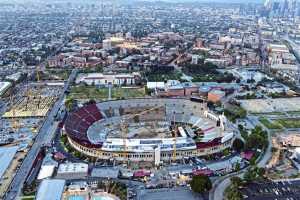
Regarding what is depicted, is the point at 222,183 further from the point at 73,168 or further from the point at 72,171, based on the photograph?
the point at 73,168

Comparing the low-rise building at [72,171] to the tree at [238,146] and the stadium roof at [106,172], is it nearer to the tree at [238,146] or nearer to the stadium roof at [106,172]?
the stadium roof at [106,172]

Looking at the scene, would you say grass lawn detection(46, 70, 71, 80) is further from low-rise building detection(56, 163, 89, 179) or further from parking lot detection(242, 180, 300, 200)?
parking lot detection(242, 180, 300, 200)

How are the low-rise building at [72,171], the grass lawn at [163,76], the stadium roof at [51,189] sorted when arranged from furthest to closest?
1. the grass lawn at [163,76]
2. the low-rise building at [72,171]
3. the stadium roof at [51,189]

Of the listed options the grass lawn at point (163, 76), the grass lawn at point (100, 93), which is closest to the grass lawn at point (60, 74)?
the grass lawn at point (100, 93)

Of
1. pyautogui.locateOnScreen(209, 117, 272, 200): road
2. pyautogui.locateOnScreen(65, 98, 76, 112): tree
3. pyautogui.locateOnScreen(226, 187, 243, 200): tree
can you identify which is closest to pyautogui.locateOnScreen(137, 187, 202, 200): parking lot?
pyautogui.locateOnScreen(209, 117, 272, 200): road

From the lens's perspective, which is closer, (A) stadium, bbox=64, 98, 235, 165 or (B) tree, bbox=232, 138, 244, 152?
(A) stadium, bbox=64, 98, 235, 165

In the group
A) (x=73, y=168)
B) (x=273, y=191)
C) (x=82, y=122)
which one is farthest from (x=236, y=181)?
(x=82, y=122)
